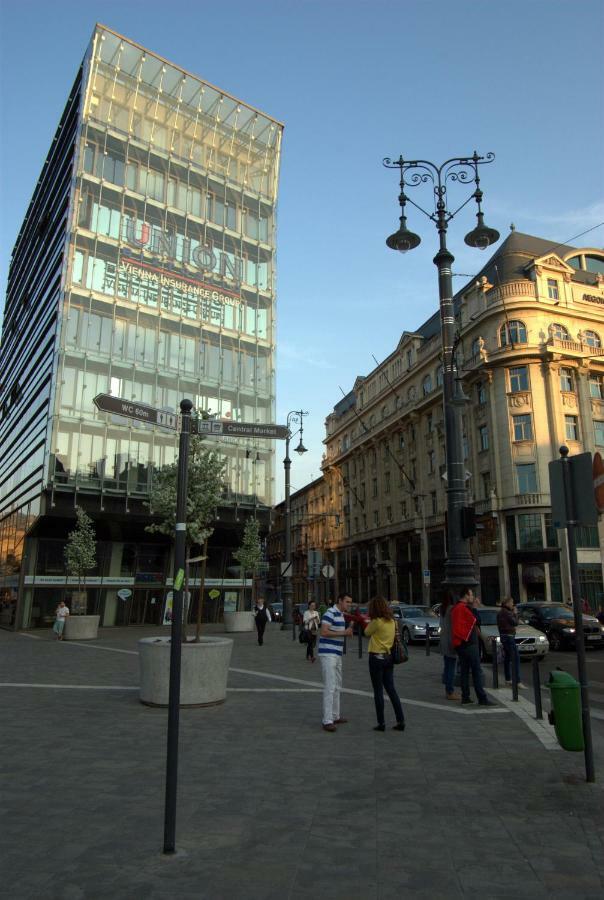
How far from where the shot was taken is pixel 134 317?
110 ft

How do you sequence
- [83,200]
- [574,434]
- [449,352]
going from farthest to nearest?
[574,434], [83,200], [449,352]

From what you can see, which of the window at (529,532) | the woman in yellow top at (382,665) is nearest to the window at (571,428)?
the window at (529,532)

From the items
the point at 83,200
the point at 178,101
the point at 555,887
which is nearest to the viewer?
the point at 555,887

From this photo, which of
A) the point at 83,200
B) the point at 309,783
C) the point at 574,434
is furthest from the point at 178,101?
the point at 309,783

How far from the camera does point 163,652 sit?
9.21m

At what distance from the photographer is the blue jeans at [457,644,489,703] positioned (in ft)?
31.6

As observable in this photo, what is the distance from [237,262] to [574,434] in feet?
84.4

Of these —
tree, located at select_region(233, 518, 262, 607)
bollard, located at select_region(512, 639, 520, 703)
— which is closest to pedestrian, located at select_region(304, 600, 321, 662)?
bollard, located at select_region(512, 639, 520, 703)

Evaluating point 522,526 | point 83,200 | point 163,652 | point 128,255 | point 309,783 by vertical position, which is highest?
point 83,200

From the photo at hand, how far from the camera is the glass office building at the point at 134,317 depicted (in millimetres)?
31219

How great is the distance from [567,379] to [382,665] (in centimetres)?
4031

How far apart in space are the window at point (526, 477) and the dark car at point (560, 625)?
19390 millimetres

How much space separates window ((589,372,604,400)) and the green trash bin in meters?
42.7

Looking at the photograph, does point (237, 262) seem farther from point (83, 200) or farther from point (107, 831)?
point (107, 831)
